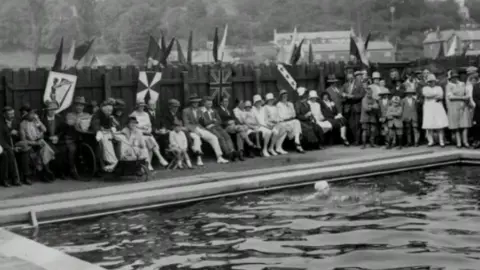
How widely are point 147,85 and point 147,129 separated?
152 cm

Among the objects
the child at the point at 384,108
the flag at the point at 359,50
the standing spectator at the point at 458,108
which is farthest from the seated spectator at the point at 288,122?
the flag at the point at 359,50

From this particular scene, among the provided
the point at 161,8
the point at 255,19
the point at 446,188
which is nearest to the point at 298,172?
the point at 446,188

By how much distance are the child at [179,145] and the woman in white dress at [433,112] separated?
19.4 ft

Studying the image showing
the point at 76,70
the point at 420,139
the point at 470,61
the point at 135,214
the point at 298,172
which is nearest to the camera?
the point at 135,214

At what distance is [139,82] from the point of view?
51.3 ft

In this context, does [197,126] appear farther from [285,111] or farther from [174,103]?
[285,111]

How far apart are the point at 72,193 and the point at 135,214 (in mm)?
1413

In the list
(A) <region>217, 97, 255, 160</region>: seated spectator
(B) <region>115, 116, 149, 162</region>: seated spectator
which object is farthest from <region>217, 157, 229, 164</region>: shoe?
(B) <region>115, 116, 149, 162</region>: seated spectator

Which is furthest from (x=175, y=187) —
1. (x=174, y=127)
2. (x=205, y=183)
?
(x=174, y=127)

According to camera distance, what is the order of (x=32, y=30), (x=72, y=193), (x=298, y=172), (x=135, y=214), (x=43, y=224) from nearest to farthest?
1. (x=43, y=224)
2. (x=135, y=214)
3. (x=72, y=193)
4. (x=298, y=172)
5. (x=32, y=30)

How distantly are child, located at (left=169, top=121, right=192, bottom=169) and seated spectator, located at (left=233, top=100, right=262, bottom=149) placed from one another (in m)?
1.98

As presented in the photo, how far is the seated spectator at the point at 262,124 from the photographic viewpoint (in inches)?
651

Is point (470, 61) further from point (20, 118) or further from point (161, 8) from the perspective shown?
point (161, 8)

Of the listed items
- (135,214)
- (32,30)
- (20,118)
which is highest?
(32,30)
